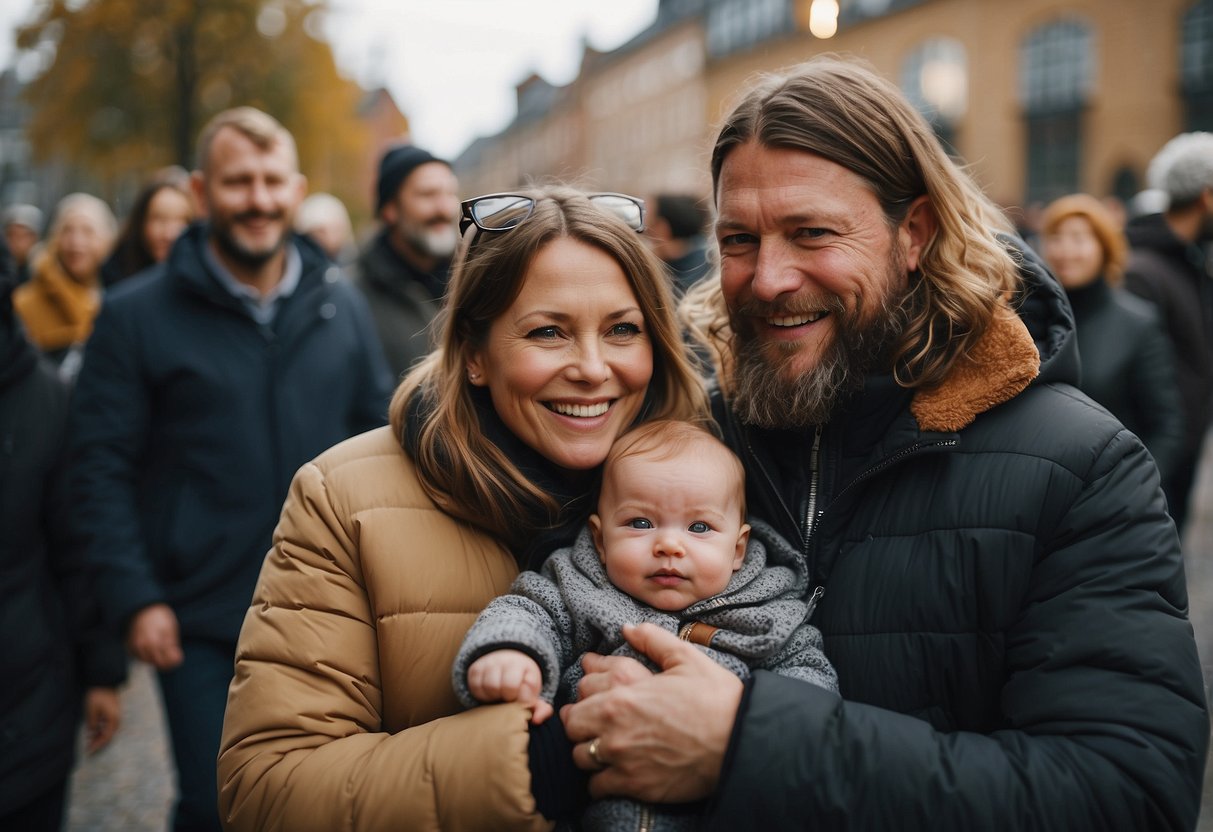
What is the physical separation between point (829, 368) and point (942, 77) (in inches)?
1513

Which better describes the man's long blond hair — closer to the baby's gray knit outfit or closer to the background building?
the baby's gray knit outfit

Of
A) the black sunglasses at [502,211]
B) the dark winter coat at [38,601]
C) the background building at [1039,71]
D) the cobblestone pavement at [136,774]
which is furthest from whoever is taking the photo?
the background building at [1039,71]

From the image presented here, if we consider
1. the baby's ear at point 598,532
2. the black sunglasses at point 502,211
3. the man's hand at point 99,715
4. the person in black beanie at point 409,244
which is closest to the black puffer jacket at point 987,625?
the baby's ear at point 598,532

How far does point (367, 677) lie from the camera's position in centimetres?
224

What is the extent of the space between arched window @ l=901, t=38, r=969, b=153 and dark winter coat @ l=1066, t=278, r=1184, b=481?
32.7 m

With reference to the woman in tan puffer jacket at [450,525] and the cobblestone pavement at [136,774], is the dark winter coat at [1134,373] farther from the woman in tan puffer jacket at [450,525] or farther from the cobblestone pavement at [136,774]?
the woman in tan puffer jacket at [450,525]

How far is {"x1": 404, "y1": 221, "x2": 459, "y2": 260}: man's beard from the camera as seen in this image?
19.3 feet

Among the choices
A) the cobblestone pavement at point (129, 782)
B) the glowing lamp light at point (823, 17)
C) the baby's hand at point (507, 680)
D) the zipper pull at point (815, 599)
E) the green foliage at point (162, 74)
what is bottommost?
the cobblestone pavement at point (129, 782)

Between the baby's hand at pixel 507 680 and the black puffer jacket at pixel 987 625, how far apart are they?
418 mm

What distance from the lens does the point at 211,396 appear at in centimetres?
396

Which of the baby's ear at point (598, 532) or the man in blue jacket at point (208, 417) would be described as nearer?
the baby's ear at point (598, 532)

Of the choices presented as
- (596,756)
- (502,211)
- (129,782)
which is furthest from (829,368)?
(129,782)

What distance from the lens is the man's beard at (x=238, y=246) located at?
4.30 metres

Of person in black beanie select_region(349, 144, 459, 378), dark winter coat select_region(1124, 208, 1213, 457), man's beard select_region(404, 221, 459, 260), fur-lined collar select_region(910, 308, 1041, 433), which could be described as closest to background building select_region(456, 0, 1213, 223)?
dark winter coat select_region(1124, 208, 1213, 457)
